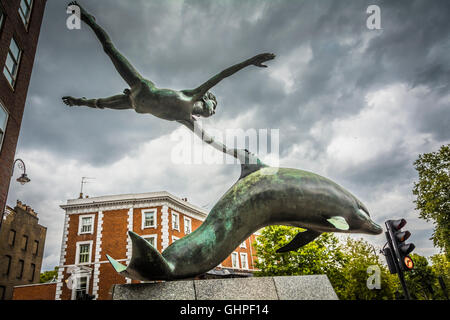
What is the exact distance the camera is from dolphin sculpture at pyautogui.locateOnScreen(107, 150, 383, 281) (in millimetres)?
4328

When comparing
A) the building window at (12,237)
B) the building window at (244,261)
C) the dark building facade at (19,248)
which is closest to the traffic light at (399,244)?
the building window at (244,261)

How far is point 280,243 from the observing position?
2600cm

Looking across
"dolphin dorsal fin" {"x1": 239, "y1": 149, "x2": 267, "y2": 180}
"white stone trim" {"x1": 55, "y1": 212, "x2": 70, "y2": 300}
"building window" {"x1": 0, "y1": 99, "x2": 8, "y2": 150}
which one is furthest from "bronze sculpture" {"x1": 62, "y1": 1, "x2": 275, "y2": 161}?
"white stone trim" {"x1": 55, "y1": 212, "x2": 70, "y2": 300}

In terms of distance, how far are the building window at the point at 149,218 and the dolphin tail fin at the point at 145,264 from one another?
93.0ft

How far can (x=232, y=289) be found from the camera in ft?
13.6

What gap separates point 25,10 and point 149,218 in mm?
21517

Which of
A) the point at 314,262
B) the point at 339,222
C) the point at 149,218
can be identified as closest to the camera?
the point at 339,222

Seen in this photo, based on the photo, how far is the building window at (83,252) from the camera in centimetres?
2952

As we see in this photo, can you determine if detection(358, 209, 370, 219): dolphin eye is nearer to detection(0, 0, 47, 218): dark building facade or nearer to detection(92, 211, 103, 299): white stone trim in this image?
detection(0, 0, 47, 218): dark building facade

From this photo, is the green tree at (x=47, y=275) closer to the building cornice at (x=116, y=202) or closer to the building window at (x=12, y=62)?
the building cornice at (x=116, y=202)

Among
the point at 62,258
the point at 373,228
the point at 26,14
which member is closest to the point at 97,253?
the point at 62,258

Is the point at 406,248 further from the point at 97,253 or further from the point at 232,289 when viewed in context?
the point at 97,253
